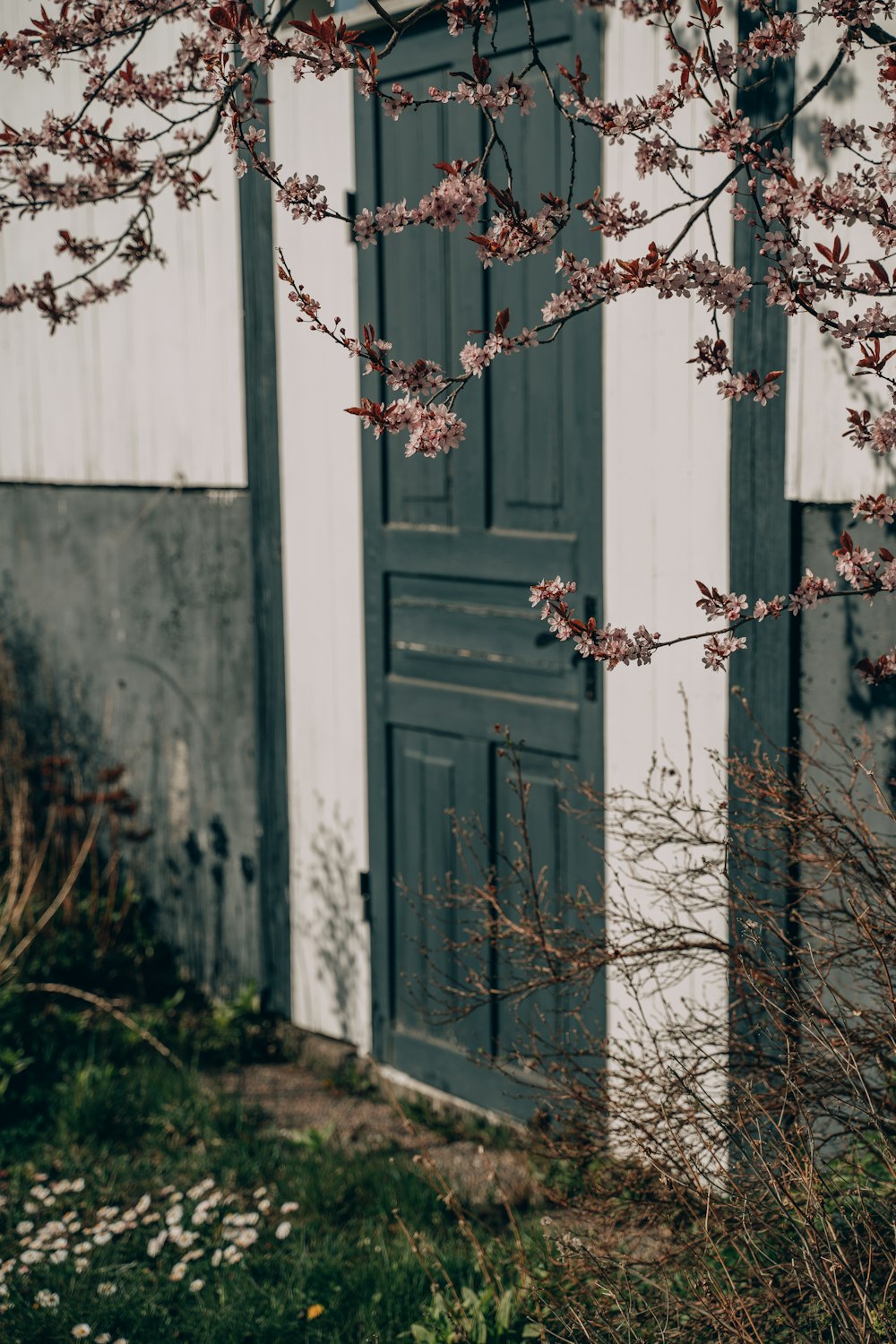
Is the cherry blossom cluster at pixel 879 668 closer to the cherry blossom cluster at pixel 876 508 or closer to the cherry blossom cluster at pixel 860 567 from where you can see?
the cherry blossom cluster at pixel 860 567

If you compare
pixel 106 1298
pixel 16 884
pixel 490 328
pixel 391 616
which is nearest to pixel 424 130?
pixel 490 328

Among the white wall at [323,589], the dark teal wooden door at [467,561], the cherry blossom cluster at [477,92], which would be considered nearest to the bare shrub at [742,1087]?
the dark teal wooden door at [467,561]

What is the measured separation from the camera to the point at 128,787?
6438mm

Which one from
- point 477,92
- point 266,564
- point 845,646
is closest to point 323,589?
point 266,564

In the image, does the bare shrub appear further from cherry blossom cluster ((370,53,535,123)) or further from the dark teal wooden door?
cherry blossom cluster ((370,53,535,123))

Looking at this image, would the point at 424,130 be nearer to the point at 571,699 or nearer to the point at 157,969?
the point at 571,699

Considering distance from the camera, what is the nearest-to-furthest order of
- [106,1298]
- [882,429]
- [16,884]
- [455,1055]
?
1. [882,429]
2. [106,1298]
3. [455,1055]
4. [16,884]

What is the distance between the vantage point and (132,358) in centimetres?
611

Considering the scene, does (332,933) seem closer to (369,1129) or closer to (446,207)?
(369,1129)

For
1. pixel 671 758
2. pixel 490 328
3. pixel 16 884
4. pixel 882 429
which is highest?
pixel 490 328

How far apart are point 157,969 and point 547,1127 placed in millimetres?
2428

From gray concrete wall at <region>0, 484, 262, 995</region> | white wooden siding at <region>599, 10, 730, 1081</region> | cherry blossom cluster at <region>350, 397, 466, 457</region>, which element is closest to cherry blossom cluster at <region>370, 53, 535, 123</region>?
cherry blossom cluster at <region>350, 397, 466, 457</region>

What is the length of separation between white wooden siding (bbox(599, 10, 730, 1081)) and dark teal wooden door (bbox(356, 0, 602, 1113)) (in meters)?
0.08

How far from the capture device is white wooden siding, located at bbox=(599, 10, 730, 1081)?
3980 millimetres
